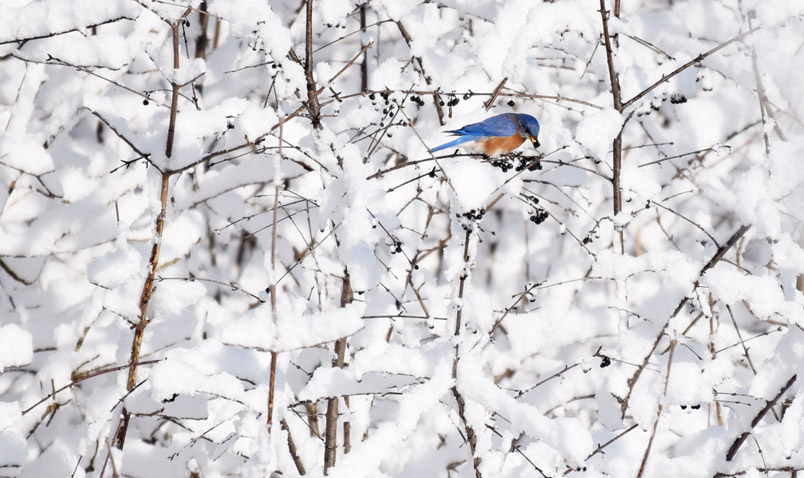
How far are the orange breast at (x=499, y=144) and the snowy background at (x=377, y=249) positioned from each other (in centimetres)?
A: 23

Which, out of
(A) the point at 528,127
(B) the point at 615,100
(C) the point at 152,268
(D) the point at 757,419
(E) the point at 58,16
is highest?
(A) the point at 528,127

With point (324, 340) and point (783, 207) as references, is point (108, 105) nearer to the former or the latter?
point (324, 340)

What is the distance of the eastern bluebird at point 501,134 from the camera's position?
277 centimetres

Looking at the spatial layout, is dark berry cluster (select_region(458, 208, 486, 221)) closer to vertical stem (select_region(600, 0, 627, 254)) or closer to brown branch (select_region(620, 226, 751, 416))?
brown branch (select_region(620, 226, 751, 416))

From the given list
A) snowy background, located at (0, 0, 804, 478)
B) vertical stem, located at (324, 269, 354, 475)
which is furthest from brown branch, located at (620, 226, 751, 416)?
vertical stem, located at (324, 269, 354, 475)

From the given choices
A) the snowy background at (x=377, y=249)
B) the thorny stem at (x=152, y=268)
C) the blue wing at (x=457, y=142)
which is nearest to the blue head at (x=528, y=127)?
the snowy background at (x=377, y=249)

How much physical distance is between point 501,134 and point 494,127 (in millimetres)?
77

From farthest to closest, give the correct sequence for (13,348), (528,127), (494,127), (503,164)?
(528,127) → (494,127) → (13,348) → (503,164)

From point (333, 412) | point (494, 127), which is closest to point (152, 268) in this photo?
point (333, 412)

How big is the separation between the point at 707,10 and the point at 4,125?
3.18 metres

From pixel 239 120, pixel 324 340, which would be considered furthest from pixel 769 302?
pixel 239 120

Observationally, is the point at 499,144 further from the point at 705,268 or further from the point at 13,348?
the point at 13,348

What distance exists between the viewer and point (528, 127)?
3205 mm

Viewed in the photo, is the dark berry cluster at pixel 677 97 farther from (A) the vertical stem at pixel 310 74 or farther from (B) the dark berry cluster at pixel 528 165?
(A) the vertical stem at pixel 310 74
